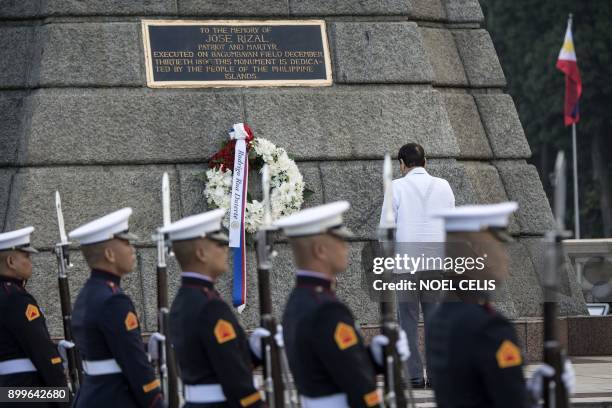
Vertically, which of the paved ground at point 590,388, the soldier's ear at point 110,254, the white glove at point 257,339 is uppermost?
the soldier's ear at point 110,254

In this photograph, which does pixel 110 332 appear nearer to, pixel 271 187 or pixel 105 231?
pixel 105 231

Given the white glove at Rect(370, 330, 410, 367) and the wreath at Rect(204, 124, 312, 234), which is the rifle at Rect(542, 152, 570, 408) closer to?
the white glove at Rect(370, 330, 410, 367)

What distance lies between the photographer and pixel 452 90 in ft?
44.6

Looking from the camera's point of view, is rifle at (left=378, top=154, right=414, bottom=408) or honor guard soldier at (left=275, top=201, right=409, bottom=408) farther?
rifle at (left=378, top=154, right=414, bottom=408)

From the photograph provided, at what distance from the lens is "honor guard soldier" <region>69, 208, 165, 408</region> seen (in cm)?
671

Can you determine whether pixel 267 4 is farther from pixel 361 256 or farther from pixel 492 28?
pixel 492 28

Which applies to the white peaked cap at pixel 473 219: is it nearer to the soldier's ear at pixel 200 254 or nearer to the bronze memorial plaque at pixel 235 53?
the soldier's ear at pixel 200 254

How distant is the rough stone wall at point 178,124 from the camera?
11.7 metres

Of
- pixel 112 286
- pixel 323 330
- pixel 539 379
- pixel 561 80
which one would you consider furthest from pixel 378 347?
pixel 561 80

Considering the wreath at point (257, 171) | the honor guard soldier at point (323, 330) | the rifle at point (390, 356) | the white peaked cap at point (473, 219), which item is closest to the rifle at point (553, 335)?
the white peaked cap at point (473, 219)

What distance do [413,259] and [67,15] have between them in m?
4.07

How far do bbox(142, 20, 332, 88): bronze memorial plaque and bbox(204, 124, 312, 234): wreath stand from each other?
659mm

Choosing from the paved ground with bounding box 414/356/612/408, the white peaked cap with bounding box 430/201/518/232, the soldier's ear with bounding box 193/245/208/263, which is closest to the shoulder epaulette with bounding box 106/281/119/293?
the soldier's ear with bounding box 193/245/208/263

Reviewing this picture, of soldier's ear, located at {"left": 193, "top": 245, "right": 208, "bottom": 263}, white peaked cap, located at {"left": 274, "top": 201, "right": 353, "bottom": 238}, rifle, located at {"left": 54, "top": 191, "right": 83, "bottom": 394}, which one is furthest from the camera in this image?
rifle, located at {"left": 54, "top": 191, "right": 83, "bottom": 394}
